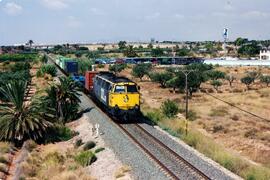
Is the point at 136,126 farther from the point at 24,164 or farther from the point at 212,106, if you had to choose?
the point at 212,106

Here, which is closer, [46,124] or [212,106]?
[46,124]

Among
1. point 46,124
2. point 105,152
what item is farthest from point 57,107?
point 105,152

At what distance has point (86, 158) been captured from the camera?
26.6 metres

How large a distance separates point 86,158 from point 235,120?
25.5 meters

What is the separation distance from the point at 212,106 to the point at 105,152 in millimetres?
34111

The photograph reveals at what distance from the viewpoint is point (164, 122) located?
38.1 m

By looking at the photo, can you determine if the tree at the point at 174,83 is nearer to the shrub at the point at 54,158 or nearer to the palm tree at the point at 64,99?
the palm tree at the point at 64,99

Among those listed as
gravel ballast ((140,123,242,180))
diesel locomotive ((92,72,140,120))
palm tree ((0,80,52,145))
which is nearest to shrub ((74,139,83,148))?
palm tree ((0,80,52,145))

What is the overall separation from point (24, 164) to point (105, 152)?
16.1ft

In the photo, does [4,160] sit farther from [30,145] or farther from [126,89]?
[126,89]

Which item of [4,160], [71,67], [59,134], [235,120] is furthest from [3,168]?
[71,67]

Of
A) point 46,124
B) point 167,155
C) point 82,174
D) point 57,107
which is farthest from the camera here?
point 57,107

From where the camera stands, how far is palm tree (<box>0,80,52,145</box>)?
33281mm

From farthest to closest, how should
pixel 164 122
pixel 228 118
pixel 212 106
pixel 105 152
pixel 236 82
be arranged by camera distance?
1. pixel 236 82
2. pixel 212 106
3. pixel 228 118
4. pixel 164 122
5. pixel 105 152
